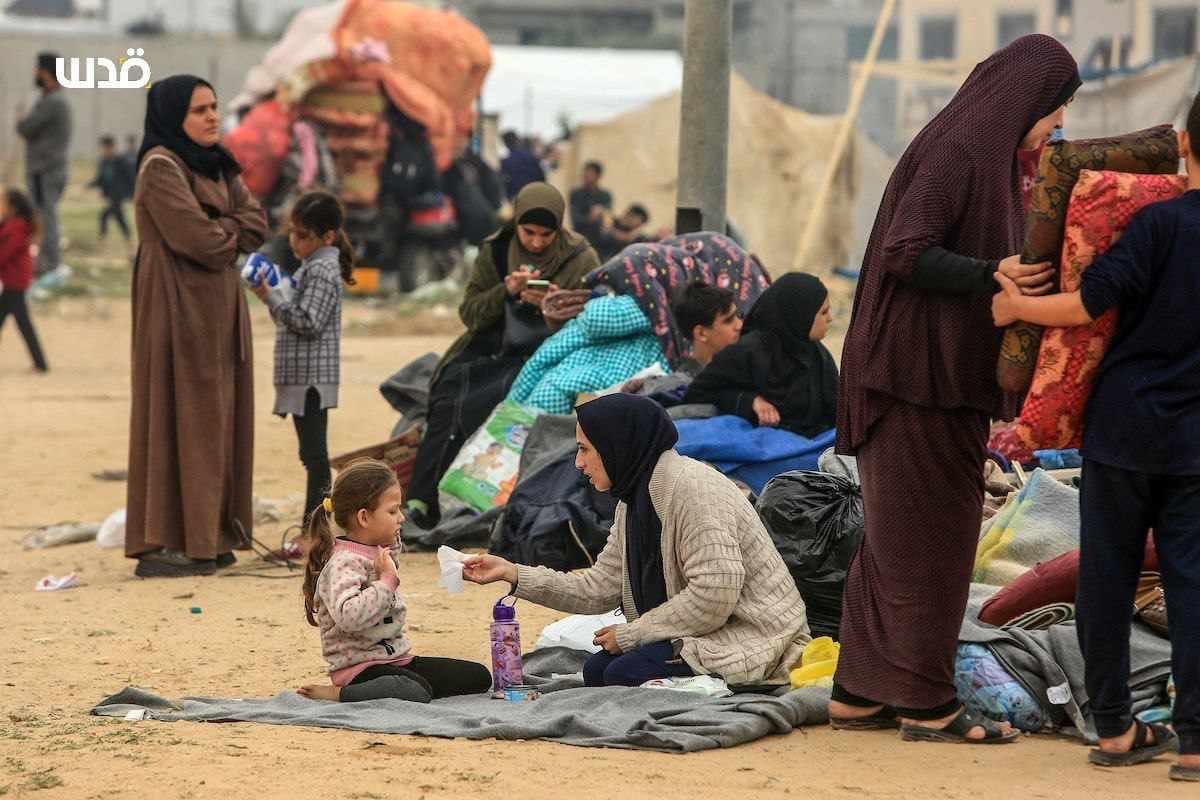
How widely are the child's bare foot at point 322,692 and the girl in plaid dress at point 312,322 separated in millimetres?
2803

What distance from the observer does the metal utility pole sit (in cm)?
998

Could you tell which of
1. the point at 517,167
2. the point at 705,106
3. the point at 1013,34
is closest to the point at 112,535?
the point at 705,106

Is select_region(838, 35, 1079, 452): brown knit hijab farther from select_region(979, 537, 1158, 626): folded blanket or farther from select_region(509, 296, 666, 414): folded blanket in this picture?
select_region(509, 296, 666, 414): folded blanket

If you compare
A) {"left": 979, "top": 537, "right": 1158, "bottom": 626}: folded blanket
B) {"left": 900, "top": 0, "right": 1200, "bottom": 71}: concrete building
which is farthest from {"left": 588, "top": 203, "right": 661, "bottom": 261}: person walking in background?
{"left": 979, "top": 537, "right": 1158, "bottom": 626}: folded blanket

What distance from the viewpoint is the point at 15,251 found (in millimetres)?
14883

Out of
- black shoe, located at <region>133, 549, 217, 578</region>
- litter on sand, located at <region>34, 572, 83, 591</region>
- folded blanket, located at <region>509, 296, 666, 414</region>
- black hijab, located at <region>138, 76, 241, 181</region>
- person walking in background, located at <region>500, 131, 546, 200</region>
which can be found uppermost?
black hijab, located at <region>138, 76, 241, 181</region>

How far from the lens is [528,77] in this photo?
101ft

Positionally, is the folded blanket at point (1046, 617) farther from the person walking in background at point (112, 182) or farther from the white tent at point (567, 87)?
the white tent at point (567, 87)

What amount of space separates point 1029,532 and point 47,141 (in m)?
14.9

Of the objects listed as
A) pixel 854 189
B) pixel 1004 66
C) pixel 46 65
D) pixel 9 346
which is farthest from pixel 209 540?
pixel 854 189

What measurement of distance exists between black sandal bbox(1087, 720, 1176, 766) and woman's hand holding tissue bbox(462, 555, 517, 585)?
5.55 feet

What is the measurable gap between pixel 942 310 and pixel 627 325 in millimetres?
3615

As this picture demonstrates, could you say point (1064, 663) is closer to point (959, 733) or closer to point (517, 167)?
point (959, 733)

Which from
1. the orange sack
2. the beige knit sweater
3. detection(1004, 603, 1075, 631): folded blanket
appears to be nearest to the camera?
the beige knit sweater
